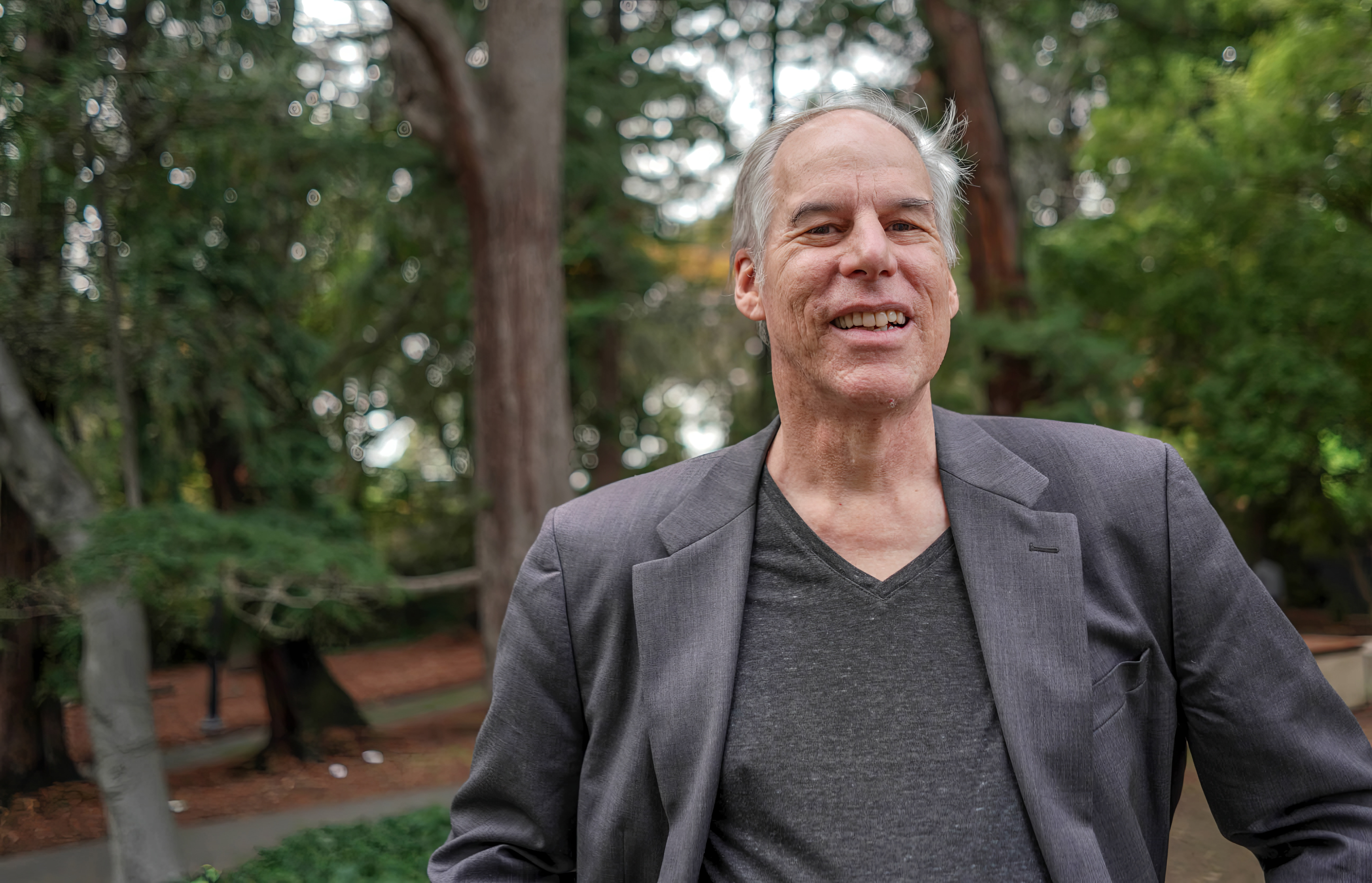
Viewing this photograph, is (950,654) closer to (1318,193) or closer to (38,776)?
(38,776)

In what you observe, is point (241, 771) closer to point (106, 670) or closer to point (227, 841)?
point (227, 841)

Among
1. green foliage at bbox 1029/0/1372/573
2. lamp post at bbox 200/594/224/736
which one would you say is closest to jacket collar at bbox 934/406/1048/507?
green foliage at bbox 1029/0/1372/573

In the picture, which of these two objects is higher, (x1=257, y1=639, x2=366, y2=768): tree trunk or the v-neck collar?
the v-neck collar

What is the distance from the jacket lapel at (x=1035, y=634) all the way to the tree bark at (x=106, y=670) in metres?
5.74

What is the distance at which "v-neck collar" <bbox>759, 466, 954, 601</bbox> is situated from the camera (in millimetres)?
1729

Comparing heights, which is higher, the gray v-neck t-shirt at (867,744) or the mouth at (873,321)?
the mouth at (873,321)

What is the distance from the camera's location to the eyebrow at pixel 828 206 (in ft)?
6.02

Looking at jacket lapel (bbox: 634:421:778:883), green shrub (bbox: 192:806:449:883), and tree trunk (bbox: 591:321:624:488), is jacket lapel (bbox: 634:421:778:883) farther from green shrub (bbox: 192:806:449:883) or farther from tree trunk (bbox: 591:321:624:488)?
tree trunk (bbox: 591:321:624:488)

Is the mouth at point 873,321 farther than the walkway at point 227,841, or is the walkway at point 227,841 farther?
the walkway at point 227,841

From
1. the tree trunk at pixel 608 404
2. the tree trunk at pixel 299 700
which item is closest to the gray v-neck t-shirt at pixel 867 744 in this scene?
the tree trunk at pixel 299 700

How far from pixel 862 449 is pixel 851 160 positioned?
0.51 m

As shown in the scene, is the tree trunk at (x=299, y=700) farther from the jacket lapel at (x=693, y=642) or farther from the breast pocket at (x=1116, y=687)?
the breast pocket at (x=1116, y=687)

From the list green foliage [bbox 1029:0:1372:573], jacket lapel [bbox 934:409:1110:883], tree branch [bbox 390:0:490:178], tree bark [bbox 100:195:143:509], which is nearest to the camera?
jacket lapel [bbox 934:409:1110:883]

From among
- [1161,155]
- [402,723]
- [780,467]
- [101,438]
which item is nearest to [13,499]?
[101,438]
